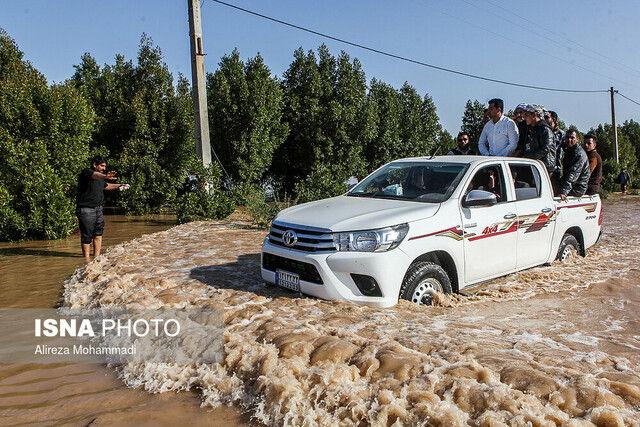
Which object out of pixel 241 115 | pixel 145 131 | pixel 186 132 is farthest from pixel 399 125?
pixel 145 131

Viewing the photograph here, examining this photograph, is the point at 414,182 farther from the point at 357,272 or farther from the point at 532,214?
the point at 357,272

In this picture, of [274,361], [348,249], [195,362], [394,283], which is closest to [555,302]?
[394,283]

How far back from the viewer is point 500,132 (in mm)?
7637

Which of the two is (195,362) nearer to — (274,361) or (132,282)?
(274,361)

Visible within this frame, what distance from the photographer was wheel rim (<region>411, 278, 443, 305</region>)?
5.07 m

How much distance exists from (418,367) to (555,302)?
317 cm

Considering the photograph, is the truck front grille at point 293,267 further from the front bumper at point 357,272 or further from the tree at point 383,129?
the tree at point 383,129

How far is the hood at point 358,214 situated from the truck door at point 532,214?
156 centimetres

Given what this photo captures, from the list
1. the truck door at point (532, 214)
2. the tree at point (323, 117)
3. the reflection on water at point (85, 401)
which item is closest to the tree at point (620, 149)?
the tree at point (323, 117)

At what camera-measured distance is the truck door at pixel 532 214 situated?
246 inches

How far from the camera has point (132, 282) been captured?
21.8ft

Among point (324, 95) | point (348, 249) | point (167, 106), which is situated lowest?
point (348, 249)

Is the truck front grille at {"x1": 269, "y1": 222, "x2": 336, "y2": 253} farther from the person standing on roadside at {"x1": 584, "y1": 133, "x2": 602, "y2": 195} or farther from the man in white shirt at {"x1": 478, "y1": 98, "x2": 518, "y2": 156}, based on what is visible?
the person standing on roadside at {"x1": 584, "y1": 133, "x2": 602, "y2": 195}

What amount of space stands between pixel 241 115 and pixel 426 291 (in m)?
19.0
